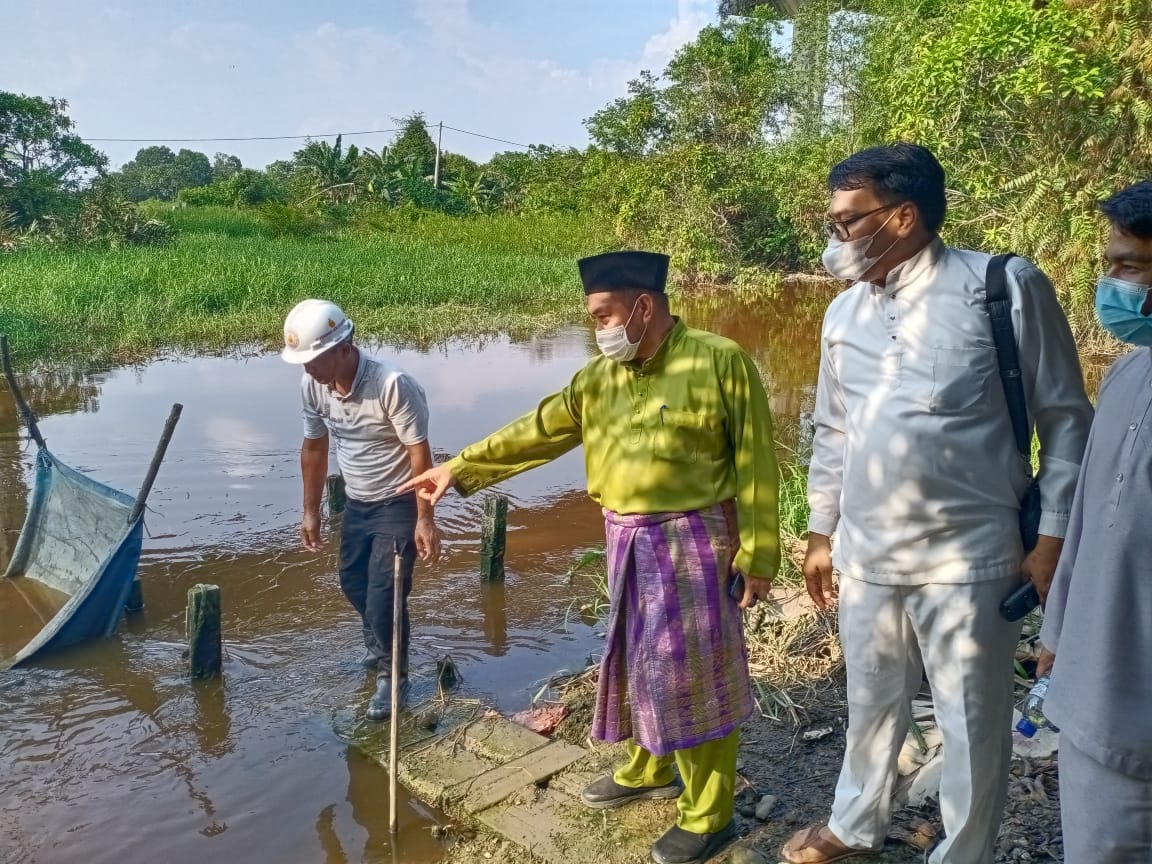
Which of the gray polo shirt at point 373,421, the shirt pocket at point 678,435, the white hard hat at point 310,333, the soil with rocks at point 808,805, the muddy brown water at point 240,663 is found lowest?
the muddy brown water at point 240,663

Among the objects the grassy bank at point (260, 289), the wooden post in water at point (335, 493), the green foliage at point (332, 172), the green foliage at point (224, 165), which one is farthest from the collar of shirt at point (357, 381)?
the green foliage at point (224, 165)

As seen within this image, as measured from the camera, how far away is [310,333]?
3584 millimetres

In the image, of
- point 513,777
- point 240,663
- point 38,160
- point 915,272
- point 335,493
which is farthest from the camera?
point 38,160

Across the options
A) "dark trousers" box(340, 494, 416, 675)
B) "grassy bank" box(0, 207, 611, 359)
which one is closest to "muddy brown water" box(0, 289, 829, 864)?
"dark trousers" box(340, 494, 416, 675)

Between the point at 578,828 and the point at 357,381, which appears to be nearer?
the point at 578,828

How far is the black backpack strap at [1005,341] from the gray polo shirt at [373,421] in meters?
2.26

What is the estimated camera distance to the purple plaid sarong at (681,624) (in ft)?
8.74

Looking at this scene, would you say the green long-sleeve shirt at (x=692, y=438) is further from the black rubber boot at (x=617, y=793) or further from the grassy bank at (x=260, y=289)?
the grassy bank at (x=260, y=289)

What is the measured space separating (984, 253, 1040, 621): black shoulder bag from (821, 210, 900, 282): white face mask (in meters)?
0.25

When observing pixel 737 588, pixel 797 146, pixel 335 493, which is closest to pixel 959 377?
pixel 737 588

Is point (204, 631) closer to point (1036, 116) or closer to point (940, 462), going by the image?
point (940, 462)

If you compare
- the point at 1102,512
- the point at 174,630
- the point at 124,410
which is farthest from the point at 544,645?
the point at 124,410

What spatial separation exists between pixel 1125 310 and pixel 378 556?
2931mm

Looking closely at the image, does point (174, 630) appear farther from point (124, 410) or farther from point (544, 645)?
point (124, 410)
